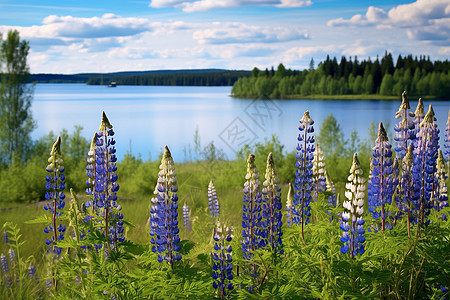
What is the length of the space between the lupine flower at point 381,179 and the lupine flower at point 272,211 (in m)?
0.75

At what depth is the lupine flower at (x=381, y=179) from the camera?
3.25 metres

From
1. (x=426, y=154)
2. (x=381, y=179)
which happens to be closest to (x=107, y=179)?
(x=381, y=179)

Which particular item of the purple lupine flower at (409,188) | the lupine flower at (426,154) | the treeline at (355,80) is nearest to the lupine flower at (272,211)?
the purple lupine flower at (409,188)

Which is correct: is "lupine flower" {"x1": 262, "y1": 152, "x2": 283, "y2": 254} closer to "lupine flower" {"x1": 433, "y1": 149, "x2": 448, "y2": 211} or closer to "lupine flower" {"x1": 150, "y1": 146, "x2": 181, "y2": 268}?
"lupine flower" {"x1": 150, "y1": 146, "x2": 181, "y2": 268}

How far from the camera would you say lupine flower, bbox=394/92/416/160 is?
3.62 metres

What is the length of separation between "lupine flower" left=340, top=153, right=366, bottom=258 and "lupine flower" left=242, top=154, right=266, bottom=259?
0.64 meters

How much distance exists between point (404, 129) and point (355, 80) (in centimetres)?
8959

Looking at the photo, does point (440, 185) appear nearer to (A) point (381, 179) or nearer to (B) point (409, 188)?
(B) point (409, 188)

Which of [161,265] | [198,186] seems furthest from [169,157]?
[198,186]

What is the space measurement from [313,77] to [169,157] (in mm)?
91935

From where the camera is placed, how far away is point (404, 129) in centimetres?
375

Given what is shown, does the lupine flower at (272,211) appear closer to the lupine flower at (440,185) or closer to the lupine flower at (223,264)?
the lupine flower at (223,264)

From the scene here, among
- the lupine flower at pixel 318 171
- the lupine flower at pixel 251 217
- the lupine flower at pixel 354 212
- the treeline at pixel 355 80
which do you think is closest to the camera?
the lupine flower at pixel 354 212

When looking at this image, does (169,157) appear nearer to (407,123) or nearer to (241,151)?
(407,123)
